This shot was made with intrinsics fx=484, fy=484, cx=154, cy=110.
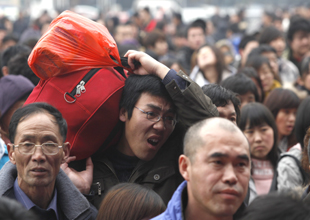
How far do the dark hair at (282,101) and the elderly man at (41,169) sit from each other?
2769 mm

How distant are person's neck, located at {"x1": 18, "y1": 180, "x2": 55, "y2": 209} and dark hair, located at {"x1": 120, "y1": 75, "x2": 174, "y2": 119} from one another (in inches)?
28.4

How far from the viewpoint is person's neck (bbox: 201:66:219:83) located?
6.52 metres

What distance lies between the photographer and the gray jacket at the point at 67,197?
2.81 m

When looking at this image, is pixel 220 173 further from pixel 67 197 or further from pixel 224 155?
pixel 67 197

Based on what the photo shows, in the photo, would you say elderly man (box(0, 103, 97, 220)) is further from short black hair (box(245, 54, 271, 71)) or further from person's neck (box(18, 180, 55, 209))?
short black hair (box(245, 54, 271, 71))

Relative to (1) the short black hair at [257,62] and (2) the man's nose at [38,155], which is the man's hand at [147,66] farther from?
(1) the short black hair at [257,62]

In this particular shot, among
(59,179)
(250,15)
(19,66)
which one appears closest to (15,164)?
(59,179)

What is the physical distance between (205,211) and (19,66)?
3061 mm

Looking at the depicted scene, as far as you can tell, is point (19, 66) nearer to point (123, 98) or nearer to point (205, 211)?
point (123, 98)

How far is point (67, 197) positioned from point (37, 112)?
528 mm

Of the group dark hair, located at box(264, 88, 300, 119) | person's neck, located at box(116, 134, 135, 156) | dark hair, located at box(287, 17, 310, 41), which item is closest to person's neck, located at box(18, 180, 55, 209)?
person's neck, located at box(116, 134, 135, 156)

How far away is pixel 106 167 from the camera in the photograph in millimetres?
3213

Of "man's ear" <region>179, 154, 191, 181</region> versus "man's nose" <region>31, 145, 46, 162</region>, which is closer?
"man's ear" <region>179, 154, 191, 181</region>

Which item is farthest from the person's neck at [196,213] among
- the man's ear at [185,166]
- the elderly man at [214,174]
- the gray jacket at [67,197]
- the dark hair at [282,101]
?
the dark hair at [282,101]
